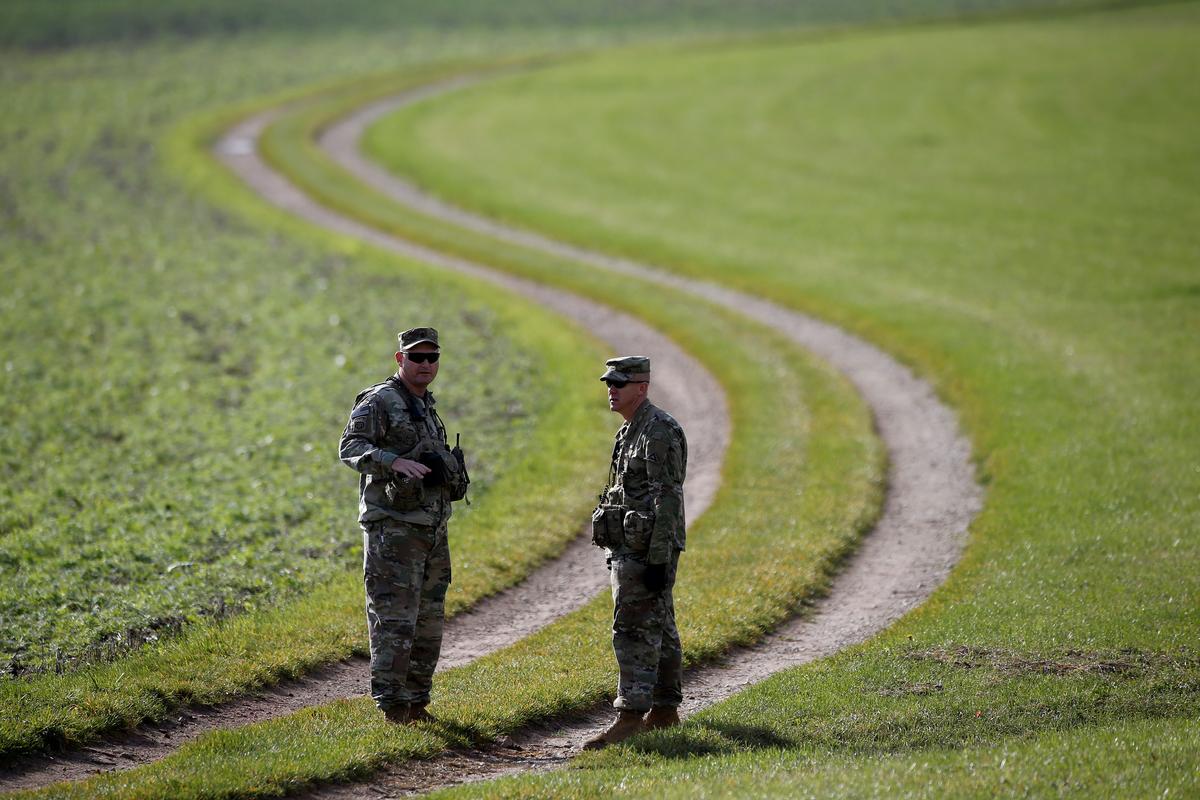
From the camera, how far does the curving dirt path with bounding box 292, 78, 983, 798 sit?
12.4 meters

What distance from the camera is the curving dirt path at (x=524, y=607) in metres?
12.4

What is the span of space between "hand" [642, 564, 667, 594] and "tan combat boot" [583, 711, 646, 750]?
140 cm

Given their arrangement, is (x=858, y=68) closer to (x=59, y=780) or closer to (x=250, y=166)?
(x=250, y=166)

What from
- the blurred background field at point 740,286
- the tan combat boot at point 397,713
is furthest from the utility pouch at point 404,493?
the blurred background field at point 740,286

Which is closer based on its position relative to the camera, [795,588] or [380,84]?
[795,588]

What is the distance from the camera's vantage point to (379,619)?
41.8 ft

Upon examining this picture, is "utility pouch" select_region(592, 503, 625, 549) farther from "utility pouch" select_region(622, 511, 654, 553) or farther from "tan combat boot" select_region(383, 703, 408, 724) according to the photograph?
"tan combat boot" select_region(383, 703, 408, 724)

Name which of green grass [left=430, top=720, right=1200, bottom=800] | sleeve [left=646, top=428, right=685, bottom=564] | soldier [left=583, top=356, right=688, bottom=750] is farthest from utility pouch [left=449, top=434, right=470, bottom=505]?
green grass [left=430, top=720, right=1200, bottom=800]

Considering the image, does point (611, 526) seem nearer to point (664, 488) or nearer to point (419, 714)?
point (664, 488)

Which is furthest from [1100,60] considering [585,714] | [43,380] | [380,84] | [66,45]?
[66,45]

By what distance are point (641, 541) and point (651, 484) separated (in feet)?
1.98

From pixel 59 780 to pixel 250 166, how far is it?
5220cm

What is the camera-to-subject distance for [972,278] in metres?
38.4

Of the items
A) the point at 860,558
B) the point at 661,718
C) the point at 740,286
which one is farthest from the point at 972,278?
the point at 661,718
